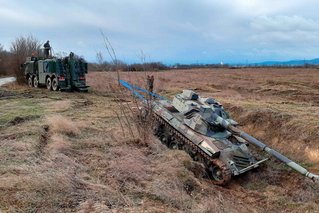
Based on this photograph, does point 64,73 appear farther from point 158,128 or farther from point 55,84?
point 158,128

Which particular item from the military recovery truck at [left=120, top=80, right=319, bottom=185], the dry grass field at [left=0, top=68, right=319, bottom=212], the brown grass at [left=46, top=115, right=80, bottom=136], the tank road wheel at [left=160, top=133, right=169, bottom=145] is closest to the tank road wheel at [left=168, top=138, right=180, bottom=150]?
the military recovery truck at [left=120, top=80, right=319, bottom=185]

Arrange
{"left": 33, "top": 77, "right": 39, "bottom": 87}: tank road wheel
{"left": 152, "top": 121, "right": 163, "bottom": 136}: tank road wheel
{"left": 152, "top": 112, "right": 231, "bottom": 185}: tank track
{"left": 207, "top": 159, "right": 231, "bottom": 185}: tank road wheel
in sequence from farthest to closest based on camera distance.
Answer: {"left": 33, "top": 77, "right": 39, "bottom": 87}: tank road wheel
{"left": 152, "top": 121, "right": 163, "bottom": 136}: tank road wheel
{"left": 152, "top": 112, "right": 231, "bottom": 185}: tank track
{"left": 207, "top": 159, "right": 231, "bottom": 185}: tank road wheel

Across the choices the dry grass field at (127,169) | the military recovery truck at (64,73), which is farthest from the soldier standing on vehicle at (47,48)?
the dry grass field at (127,169)

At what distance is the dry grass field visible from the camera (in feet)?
16.9

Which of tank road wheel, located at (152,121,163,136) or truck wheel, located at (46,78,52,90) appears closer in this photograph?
tank road wheel, located at (152,121,163,136)

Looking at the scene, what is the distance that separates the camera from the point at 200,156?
10.1 meters

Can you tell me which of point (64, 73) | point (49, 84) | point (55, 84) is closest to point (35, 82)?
point (49, 84)

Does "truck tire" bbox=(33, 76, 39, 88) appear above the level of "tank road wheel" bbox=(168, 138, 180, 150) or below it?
above

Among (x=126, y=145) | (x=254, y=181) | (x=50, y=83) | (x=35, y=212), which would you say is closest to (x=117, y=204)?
(x=35, y=212)

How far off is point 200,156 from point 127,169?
390 cm

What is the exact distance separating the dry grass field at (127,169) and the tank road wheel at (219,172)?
0.27 metres

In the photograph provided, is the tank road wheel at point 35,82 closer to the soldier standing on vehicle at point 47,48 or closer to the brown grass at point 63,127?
the soldier standing on vehicle at point 47,48

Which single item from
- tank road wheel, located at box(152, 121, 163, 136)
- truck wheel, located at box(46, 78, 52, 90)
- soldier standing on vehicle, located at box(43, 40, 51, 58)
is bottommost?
tank road wheel, located at box(152, 121, 163, 136)

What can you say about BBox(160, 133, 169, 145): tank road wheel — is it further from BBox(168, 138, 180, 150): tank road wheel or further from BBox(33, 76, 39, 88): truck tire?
BBox(33, 76, 39, 88): truck tire
